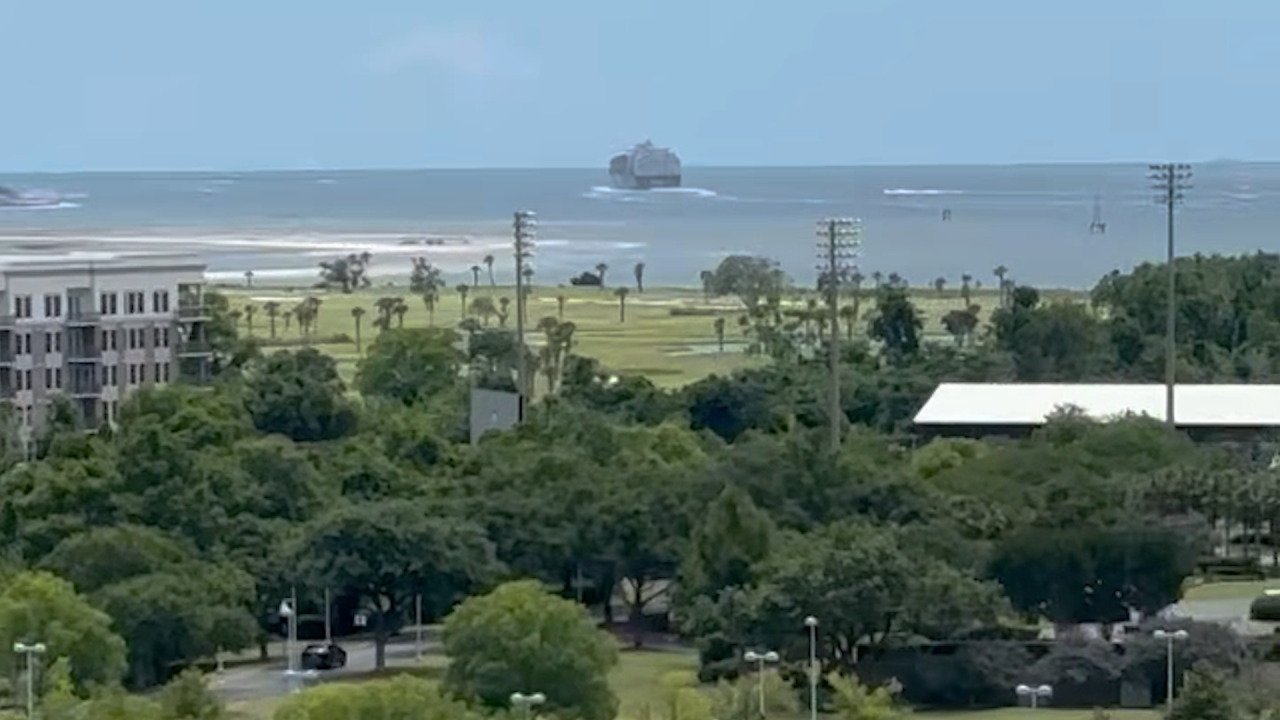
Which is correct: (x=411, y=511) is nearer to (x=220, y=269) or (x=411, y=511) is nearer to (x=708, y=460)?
(x=708, y=460)

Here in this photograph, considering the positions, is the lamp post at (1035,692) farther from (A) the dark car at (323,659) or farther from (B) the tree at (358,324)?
(B) the tree at (358,324)

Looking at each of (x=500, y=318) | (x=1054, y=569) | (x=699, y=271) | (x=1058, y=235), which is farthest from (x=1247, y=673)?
(x=1058, y=235)

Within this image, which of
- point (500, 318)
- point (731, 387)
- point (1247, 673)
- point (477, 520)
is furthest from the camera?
point (500, 318)

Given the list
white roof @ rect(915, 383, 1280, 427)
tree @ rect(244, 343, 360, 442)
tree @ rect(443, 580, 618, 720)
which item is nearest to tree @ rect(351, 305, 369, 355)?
tree @ rect(244, 343, 360, 442)

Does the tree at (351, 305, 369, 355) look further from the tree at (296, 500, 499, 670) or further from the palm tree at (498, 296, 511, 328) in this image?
the tree at (296, 500, 499, 670)

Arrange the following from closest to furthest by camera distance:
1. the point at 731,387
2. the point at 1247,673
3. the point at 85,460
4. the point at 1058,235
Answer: the point at 1247,673 < the point at 85,460 < the point at 731,387 < the point at 1058,235

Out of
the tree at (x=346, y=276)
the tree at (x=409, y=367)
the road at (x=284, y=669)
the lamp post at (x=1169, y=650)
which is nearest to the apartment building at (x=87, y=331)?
the tree at (x=409, y=367)
